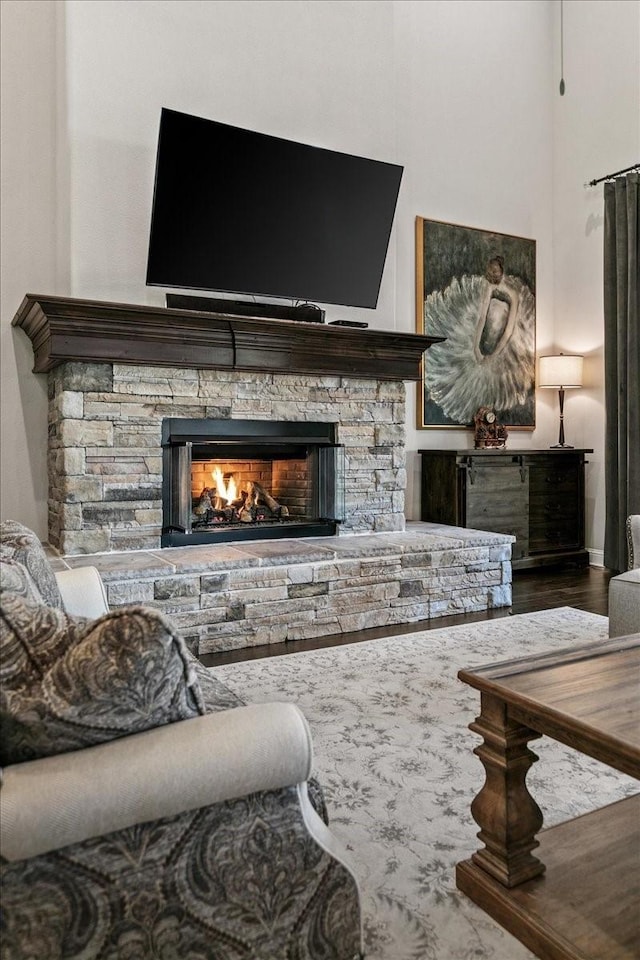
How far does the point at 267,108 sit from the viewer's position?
430cm

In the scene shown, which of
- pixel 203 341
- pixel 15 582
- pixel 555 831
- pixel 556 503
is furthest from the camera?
pixel 556 503

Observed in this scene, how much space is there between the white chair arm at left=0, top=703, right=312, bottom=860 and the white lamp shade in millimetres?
4889

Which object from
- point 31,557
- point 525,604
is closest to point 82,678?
point 31,557

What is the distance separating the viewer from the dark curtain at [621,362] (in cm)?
512

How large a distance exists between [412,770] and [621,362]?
13.4 feet

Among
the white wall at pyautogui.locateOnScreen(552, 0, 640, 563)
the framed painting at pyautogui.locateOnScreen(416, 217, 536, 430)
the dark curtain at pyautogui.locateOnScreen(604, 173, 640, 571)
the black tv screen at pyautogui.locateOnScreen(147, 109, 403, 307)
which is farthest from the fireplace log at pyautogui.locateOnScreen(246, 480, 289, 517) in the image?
the white wall at pyautogui.locateOnScreen(552, 0, 640, 563)

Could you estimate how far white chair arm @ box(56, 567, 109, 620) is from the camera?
2.09 m

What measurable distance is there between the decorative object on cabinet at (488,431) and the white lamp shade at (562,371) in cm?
→ 57

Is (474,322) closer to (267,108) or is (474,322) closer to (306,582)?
(267,108)

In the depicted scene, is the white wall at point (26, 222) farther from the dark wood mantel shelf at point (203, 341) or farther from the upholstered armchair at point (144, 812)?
the upholstered armchair at point (144, 812)

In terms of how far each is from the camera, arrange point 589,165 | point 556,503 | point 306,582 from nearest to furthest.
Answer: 1. point 306,582
2. point 556,503
3. point 589,165

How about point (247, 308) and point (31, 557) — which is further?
point (247, 308)

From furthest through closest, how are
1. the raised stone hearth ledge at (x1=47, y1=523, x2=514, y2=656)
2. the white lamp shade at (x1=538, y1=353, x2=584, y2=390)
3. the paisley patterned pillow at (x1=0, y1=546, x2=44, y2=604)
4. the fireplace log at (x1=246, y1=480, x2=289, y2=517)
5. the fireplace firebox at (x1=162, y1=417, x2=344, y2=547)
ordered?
the white lamp shade at (x1=538, y1=353, x2=584, y2=390), the fireplace log at (x1=246, y1=480, x2=289, y2=517), the fireplace firebox at (x1=162, y1=417, x2=344, y2=547), the raised stone hearth ledge at (x1=47, y1=523, x2=514, y2=656), the paisley patterned pillow at (x1=0, y1=546, x2=44, y2=604)

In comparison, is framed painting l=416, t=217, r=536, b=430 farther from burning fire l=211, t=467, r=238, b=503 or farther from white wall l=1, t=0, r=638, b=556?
burning fire l=211, t=467, r=238, b=503
